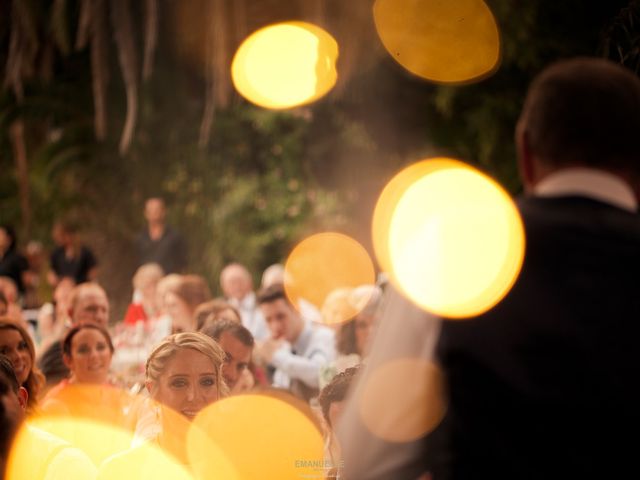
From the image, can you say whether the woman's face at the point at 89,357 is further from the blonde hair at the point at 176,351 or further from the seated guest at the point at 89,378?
the blonde hair at the point at 176,351

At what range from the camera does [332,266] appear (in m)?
11.6

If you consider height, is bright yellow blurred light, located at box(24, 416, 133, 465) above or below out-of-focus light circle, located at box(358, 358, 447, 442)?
below

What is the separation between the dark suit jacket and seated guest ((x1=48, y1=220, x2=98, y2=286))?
8849mm

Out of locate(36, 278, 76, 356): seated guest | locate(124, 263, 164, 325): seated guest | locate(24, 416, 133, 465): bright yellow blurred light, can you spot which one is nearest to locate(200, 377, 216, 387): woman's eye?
locate(24, 416, 133, 465): bright yellow blurred light

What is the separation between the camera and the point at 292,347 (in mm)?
6031

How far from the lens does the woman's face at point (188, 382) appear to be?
11.1ft

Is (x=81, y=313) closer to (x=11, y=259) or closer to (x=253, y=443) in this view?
(x=253, y=443)

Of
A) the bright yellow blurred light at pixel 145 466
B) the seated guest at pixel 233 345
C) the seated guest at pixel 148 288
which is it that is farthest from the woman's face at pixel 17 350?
the seated guest at pixel 148 288

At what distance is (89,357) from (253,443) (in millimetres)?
1621

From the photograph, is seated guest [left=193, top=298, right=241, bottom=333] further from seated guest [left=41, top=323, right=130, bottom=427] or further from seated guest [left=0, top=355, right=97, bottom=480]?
seated guest [left=0, top=355, right=97, bottom=480]

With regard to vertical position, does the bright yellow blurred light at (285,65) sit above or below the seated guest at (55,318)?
above

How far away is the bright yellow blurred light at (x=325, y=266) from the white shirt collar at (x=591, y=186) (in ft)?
30.2

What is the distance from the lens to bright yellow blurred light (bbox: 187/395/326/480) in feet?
10.8

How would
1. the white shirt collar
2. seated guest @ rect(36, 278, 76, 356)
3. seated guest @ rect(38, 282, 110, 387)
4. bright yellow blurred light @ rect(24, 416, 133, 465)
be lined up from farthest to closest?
seated guest @ rect(36, 278, 76, 356), seated guest @ rect(38, 282, 110, 387), bright yellow blurred light @ rect(24, 416, 133, 465), the white shirt collar
